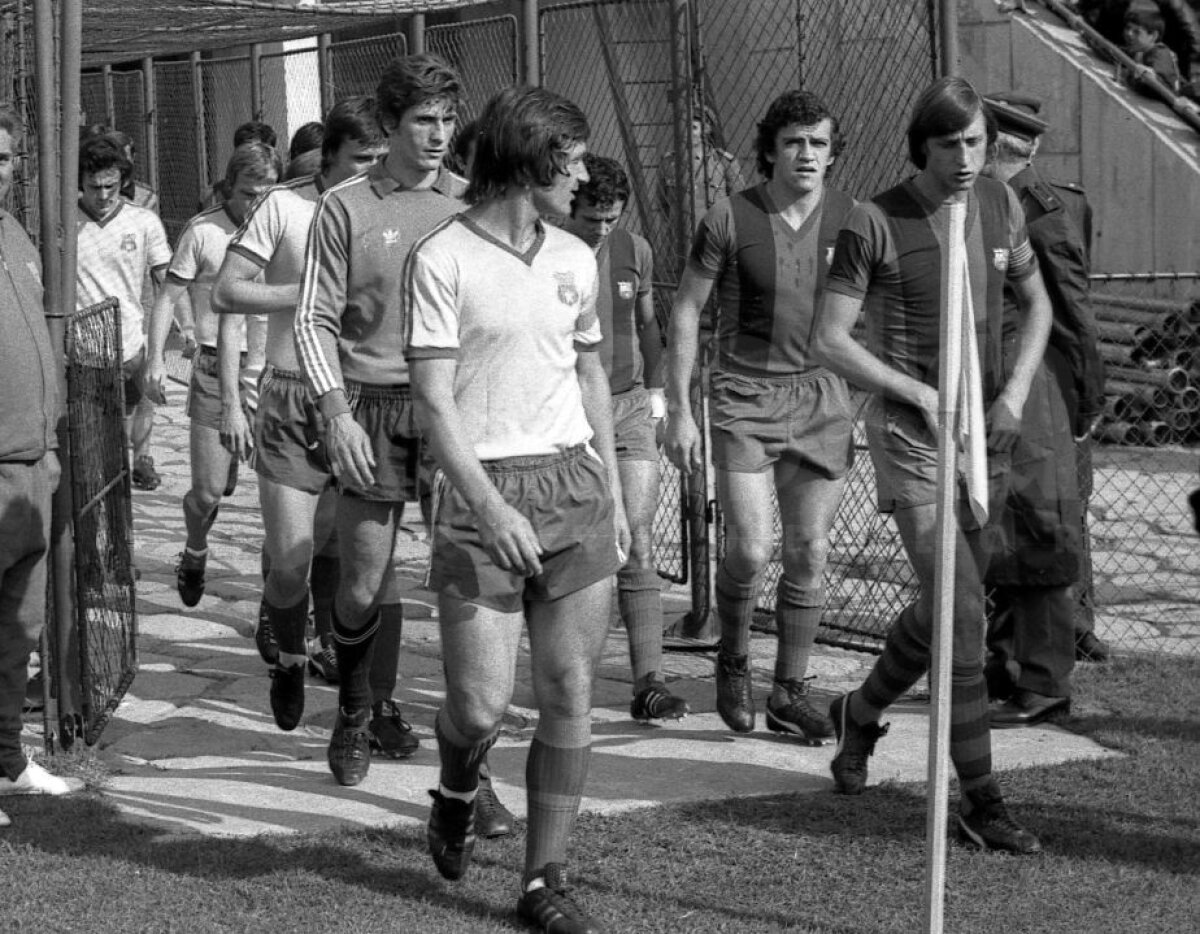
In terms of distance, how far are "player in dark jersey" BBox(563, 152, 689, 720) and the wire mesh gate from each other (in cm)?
166

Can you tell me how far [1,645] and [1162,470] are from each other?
8.66 m

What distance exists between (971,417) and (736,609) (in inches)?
89.8

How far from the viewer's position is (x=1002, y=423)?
5488 mm

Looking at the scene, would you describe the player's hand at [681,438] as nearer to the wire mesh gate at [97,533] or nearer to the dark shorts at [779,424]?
the dark shorts at [779,424]

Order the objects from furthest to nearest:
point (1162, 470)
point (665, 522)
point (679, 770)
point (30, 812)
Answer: point (1162, 470), point (665, 522), point (679, 770), point (30, 812)

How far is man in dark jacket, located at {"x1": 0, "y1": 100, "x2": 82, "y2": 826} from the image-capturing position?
5.61 meters

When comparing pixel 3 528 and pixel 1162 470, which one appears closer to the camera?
pixel 3 528

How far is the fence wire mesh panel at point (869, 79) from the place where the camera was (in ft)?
26.4

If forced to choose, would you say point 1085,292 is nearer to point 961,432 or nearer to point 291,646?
point 961,432

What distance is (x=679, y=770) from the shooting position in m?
6.26

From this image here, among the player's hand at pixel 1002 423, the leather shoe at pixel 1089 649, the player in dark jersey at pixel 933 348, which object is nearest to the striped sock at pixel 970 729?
the player in dark jersey at pixel 933 348

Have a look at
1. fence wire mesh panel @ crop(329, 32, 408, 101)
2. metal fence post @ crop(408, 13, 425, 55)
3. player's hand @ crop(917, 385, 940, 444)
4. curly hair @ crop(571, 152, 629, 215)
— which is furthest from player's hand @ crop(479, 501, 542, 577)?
fence wire mesh panel @ crop(329, 32, 408, 101)

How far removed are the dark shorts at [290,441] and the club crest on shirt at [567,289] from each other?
1.84m

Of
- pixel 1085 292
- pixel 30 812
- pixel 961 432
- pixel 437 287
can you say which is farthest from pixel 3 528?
pixel 1085 292
